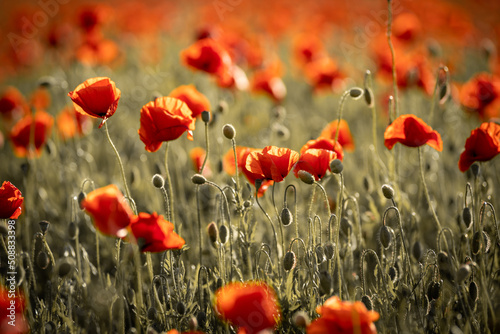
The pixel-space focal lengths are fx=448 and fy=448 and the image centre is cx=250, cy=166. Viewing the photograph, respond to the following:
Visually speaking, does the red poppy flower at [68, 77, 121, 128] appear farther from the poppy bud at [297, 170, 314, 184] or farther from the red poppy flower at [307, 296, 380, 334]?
the red poppy flower at [307, 296, 380, 334]

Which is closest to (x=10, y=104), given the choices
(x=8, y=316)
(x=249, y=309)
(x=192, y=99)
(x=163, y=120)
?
(x=192, y=99)

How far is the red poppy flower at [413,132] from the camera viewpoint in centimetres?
152

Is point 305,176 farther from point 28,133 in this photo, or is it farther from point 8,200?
point 28,133

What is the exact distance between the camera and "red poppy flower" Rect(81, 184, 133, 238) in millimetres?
1148

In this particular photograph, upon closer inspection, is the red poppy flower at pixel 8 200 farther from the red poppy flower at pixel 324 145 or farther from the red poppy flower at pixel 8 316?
the red poppy flower at pixel 324 145

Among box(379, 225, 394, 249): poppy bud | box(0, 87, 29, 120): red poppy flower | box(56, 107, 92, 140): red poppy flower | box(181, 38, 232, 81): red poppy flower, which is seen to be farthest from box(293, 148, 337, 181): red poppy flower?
box(0, 87, 29, 120): red poppy flower

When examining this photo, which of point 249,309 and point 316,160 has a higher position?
point 316,160

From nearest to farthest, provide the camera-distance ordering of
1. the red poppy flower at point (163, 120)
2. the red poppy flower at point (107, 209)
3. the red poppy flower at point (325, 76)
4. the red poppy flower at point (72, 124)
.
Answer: the red poppy flower at point (107, 209), the red poppy flower at point (163, 120), the red poppy flower at point (72, 124), the red poppy flower at point (325, 76)

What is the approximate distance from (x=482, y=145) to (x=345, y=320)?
864 mm

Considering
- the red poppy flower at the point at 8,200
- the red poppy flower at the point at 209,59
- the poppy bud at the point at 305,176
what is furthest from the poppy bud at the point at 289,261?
the red poppy flower at the point at 209,59

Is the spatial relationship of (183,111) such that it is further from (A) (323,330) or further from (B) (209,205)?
(B) (209,205)

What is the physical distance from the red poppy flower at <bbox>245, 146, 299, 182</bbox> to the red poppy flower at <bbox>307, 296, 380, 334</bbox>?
0.47m

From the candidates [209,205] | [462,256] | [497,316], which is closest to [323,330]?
[497,316]

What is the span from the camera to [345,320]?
106cm
